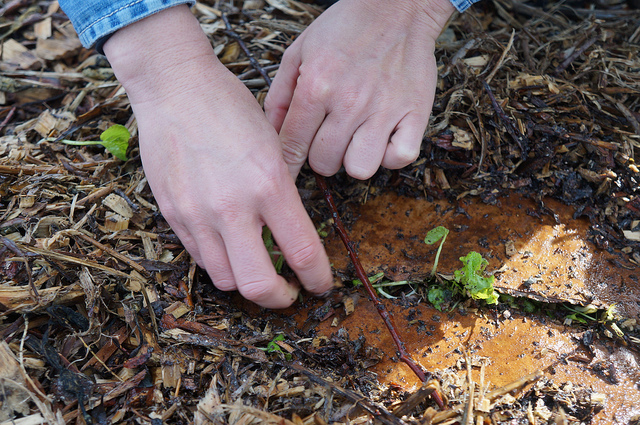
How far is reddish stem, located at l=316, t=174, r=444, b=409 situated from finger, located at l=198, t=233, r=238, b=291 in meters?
0.62

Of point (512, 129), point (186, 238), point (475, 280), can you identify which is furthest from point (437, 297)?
point (186, 238)

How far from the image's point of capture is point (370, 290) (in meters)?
2.16

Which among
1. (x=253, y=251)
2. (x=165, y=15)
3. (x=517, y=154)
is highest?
(x=165, y=15)

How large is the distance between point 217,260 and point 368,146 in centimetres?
82

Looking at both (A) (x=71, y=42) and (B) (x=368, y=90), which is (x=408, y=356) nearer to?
(B) (x=368, y=90)

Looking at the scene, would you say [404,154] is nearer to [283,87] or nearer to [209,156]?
[283,87]

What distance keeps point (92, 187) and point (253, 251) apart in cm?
116

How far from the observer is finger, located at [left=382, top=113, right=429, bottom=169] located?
1968mm

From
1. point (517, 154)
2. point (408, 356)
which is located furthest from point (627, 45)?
point (408, 356)

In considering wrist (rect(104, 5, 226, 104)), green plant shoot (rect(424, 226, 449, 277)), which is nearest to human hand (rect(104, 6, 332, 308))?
wrist (rect(104, 5, 226, 104))

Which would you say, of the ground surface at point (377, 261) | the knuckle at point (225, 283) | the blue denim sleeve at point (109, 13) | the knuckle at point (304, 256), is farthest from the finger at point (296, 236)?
the blue denim sleeve at point (109, 13)

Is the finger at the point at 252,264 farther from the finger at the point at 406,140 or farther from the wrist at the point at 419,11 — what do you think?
the wrist at the point at 419,11

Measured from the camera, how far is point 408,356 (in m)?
2.01

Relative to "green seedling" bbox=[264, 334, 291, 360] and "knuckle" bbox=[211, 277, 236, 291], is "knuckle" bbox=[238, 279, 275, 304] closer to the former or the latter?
"knuckle" bbox=[211, 277, 236, 291]
